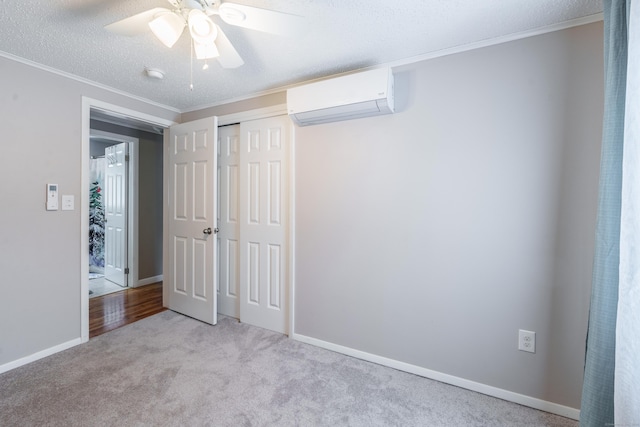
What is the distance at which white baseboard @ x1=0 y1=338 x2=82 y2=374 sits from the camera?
6.47 ft

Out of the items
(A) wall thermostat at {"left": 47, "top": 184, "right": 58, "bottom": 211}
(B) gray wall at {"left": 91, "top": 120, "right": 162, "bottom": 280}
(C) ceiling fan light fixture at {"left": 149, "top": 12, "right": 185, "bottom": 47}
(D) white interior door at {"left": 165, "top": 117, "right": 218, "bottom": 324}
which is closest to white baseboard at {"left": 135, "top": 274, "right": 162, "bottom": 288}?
(B) gray wall at {"left": 91, "top": 120, "right": 162, "bottom": 280}

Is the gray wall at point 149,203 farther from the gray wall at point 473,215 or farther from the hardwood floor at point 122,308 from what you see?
the gray wall at point 473,215

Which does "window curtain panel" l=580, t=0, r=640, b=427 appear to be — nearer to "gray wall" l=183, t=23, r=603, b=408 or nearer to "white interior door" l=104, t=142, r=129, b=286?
"gray wall" l=183, t=23, r=603, b=408

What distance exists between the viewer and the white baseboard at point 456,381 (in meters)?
1.63

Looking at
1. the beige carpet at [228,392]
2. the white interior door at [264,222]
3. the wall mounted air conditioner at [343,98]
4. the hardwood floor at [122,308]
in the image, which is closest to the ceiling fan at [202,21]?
the wall mounted air conditioner at [343,98]

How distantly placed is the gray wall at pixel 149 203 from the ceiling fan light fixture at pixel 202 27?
10.6 feet

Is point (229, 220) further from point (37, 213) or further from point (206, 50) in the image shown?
point (206, 50)

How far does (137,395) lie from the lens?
5.70ft

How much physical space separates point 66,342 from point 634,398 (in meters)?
3.35

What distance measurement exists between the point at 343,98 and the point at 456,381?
2045 mm

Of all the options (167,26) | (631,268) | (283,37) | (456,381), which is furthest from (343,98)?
(456,381)

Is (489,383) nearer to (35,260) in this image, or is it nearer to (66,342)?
(66,342)

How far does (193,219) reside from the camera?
288cm

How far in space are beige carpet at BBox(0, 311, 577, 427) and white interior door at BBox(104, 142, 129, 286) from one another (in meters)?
2.05
